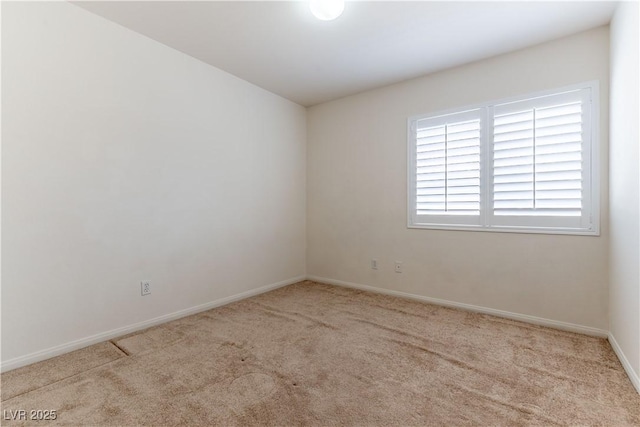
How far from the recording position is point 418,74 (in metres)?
3.28

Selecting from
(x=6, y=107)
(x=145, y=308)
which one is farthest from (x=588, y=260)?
(x=6, y=107)

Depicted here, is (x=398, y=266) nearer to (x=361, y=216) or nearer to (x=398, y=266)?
(x=398, y=266)

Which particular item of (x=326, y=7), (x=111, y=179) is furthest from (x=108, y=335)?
(x=326, y=7)

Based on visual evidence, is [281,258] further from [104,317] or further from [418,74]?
[418,74]

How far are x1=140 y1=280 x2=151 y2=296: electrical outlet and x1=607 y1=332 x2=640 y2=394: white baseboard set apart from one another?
11.2ft

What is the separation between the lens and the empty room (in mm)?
1767

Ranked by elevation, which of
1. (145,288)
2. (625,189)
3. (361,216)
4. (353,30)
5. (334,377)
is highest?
(353,30)

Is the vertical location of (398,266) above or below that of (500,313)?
above

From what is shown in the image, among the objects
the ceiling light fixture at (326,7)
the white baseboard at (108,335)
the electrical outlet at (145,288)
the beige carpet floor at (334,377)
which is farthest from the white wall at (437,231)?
the electrical outlet at (145,288)

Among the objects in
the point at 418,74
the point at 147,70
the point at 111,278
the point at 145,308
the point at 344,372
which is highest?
the point at 418,74

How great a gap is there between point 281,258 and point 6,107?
2854 millimetres

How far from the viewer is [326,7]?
6.66 ft

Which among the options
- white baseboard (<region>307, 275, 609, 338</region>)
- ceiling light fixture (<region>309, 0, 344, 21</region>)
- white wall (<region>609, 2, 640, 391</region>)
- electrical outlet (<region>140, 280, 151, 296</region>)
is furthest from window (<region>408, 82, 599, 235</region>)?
electrical outlet (<region>140, 280, 151, 296</region>)

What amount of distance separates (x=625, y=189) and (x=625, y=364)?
1.12 m
